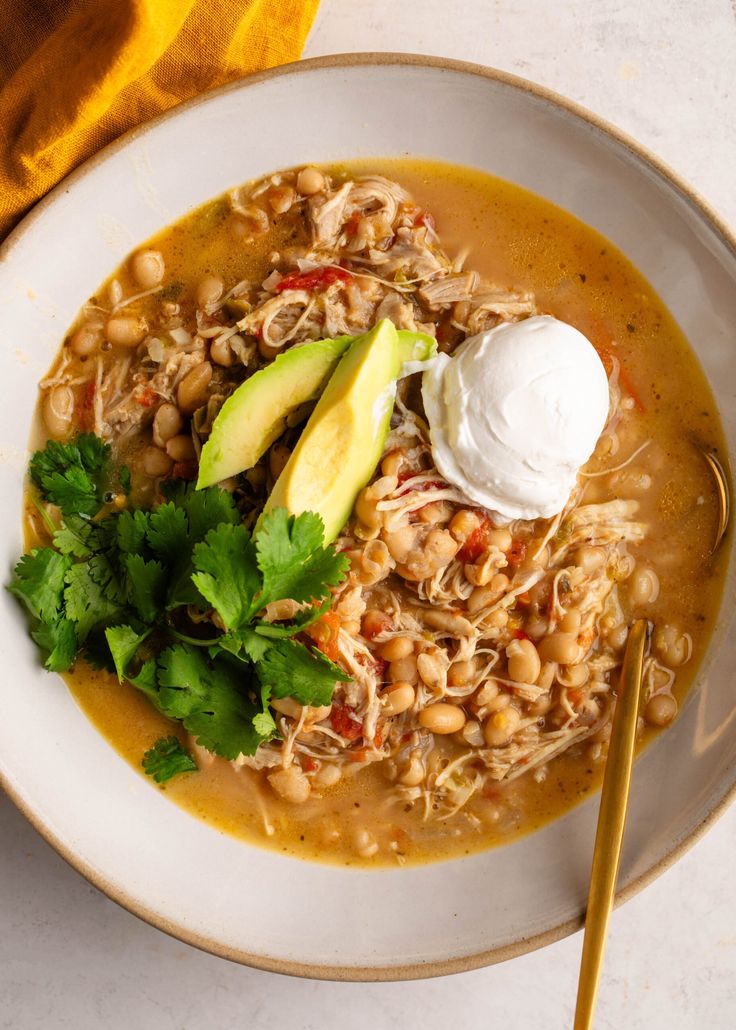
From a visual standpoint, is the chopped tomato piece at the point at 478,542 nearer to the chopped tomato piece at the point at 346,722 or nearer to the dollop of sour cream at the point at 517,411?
the dollop of sour cream at the point at 517,411

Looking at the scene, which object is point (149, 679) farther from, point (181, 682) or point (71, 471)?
point (71, 471)

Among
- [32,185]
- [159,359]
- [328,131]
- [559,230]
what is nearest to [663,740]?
[559,230]

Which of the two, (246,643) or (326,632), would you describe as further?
(326,632)

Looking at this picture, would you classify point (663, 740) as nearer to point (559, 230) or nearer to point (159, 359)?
point (559, 230)

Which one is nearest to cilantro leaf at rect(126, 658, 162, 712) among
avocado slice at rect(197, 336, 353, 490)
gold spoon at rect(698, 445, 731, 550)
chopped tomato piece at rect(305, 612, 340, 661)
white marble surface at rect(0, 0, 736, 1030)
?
chopped tomato piece at rect(305, 612, 340, 661)

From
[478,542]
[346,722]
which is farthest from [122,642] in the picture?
[478,542]

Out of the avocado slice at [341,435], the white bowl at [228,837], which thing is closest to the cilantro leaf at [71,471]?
the white bowl at [228,837]
